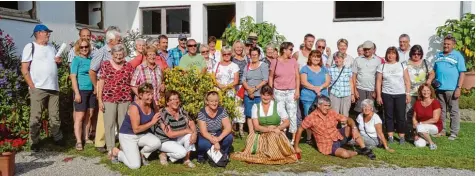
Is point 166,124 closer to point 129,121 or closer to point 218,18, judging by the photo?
point 129,121

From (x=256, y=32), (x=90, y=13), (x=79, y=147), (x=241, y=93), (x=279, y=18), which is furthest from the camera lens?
(x=90, y=13)

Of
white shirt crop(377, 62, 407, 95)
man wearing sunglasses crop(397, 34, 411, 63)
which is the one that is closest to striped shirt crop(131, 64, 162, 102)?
white shirt crop(377, 62, 407, 95)

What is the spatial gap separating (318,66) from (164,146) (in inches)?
115

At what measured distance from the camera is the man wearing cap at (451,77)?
7.66 meters

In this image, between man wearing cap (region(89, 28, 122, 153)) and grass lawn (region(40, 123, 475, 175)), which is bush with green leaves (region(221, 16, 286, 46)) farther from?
man wearing cap (region(89, 28, 122, 153))

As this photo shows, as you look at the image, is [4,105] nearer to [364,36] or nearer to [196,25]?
[196,25]

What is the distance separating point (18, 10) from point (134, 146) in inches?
212

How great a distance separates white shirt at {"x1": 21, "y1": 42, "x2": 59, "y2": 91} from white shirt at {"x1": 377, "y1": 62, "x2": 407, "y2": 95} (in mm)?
5169

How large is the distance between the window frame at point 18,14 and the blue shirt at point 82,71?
10.6ft

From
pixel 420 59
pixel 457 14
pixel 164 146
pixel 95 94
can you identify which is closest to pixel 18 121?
pixel 95 94

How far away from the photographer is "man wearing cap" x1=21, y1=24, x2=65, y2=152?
6.25 m

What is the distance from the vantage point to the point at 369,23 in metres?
11.2

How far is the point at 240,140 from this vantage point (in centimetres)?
756

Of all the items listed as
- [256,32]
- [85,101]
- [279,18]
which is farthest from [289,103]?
[279,18]
